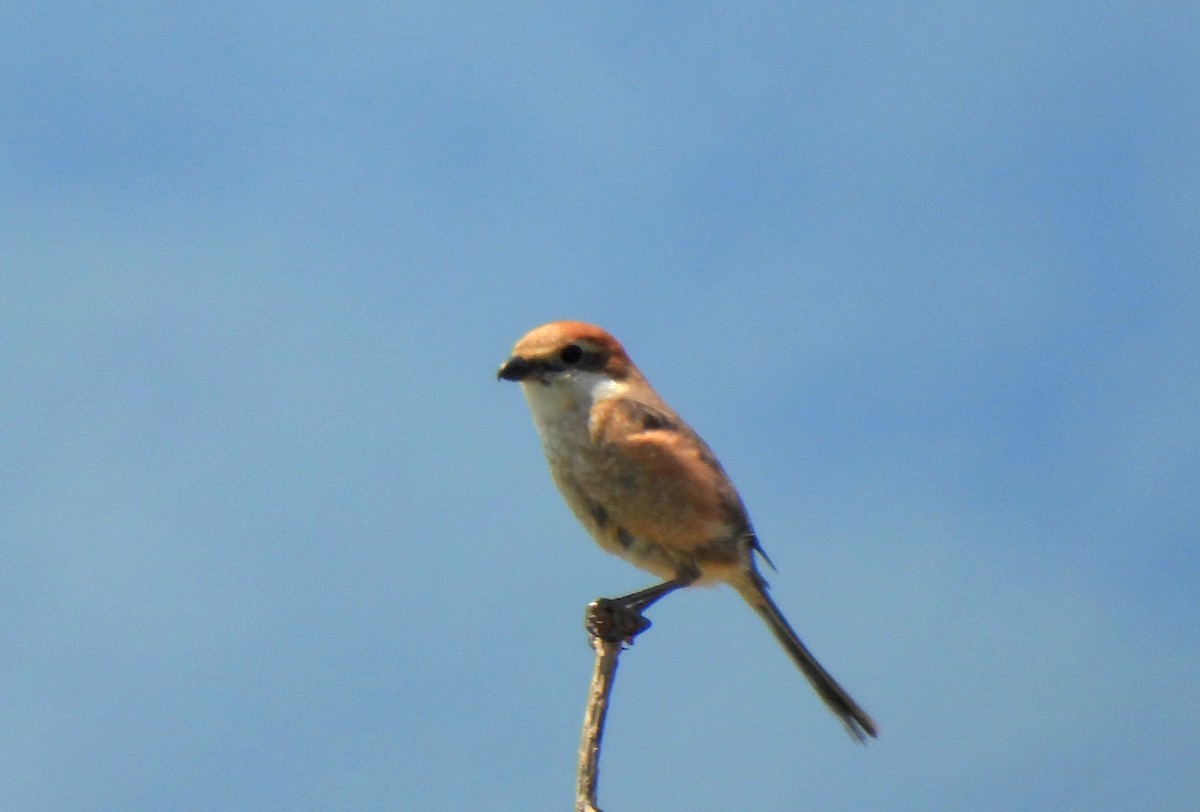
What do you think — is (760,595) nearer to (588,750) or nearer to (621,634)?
(621,634)

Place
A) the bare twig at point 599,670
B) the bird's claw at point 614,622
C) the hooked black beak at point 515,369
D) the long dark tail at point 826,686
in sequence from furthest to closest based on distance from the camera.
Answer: the long dark tail at point 826,686, the hooked black beak at point 515,369, the bird's claw at point 614,622, the bare twig at point 599,670

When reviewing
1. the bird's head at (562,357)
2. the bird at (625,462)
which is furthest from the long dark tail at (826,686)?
the bird's head at (562,357)

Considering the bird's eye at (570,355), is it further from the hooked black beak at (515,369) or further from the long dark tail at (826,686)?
the long dark tail at (826,686)

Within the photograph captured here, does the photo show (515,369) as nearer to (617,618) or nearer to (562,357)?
(562,357)

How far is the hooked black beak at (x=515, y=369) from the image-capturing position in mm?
3385

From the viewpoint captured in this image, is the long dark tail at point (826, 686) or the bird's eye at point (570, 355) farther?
the long dark tail at point (826, 686)

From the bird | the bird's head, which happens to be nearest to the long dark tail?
the bird

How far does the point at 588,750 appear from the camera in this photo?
2758mm

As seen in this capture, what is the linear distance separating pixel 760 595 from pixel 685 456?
59cm

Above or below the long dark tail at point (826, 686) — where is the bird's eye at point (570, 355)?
above

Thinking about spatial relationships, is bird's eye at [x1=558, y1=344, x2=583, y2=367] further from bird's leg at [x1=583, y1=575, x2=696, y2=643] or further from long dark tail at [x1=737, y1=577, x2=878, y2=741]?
long dark tail at [x1=737, y1=577, x2=878, y2=741]

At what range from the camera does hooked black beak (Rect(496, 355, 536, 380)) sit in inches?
133

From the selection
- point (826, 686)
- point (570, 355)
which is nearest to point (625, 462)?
point (570, 355)

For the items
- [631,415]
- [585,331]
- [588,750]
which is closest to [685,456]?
[631,415]
